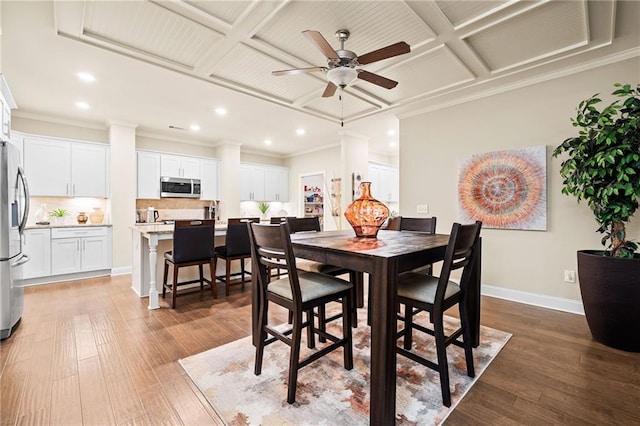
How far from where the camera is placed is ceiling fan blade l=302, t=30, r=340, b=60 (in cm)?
190

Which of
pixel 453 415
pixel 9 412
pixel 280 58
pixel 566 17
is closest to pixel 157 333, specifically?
pixel 9 412

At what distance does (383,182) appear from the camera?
7383mm

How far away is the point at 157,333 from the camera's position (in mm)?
2547

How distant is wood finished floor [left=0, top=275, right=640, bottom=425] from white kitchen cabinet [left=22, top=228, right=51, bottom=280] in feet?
4.56

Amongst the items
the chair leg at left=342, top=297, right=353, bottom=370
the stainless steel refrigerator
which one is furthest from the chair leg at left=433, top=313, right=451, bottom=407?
the stainless steel refrigerator

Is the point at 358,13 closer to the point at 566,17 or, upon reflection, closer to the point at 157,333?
the point at 566,17

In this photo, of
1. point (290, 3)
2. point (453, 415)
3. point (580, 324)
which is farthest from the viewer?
point (580, 324)

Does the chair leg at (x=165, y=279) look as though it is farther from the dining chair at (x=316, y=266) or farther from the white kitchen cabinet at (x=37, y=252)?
the white kitchen cabinet at (x=37, y=252)

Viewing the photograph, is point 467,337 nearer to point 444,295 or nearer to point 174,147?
point 444,295

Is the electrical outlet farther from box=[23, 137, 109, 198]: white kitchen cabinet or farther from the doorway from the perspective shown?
box=[23, 137, 109, 198]: white kitchen cabinet

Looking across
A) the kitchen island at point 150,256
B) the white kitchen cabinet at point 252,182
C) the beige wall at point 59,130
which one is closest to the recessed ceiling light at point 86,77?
the kitchen island at point 150,256

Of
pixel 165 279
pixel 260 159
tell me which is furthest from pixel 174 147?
pixel 165 279

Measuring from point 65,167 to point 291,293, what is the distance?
5005 millimetres

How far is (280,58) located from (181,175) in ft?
13.0
